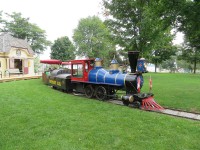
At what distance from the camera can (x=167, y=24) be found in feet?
26.0

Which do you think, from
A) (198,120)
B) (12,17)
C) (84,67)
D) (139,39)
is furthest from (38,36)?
(198,120)

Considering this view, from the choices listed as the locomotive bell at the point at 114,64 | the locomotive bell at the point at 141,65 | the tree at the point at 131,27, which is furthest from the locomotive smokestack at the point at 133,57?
the tree at the point at 131,27

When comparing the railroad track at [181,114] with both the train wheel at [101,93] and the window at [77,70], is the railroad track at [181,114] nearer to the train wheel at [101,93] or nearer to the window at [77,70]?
the train wheel at [101,93]

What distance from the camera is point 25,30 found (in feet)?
142

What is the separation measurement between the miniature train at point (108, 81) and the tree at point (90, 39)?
3466 cm

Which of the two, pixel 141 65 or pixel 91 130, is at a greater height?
pixel 141 65

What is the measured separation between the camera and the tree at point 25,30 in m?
42.6

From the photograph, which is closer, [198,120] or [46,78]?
[198,120]

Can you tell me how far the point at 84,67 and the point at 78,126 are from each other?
5.82 meters

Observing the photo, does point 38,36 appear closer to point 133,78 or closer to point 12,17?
point 12,17

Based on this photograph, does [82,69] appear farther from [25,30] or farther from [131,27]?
[25,30]

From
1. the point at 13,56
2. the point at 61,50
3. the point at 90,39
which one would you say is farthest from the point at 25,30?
the point at 13,56

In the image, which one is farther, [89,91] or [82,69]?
[82,69]

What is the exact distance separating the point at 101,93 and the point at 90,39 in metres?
40.5
